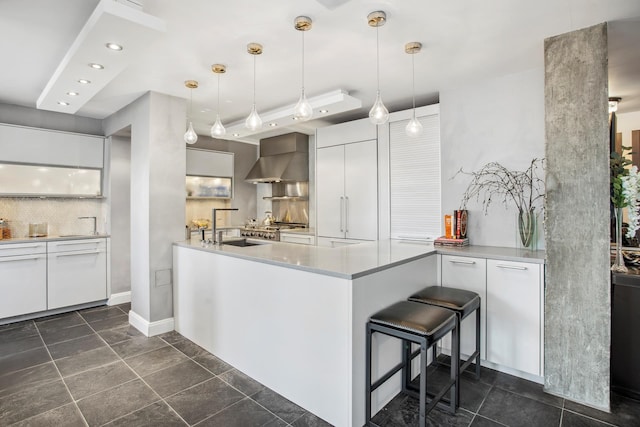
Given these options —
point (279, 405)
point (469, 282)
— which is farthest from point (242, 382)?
point (469, 282)

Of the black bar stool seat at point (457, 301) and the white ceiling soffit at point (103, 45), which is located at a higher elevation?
the white ceiling soffit at point (103, 45)

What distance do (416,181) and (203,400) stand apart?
2.93 metres

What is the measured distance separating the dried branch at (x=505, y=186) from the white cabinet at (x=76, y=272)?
4.53 m

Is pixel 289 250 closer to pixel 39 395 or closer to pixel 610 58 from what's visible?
pixel 39 395

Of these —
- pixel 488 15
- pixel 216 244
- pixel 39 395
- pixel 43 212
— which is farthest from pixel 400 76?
pixel 43 212

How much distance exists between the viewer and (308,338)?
2.16 meters

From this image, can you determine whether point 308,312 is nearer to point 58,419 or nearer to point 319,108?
point 58,419

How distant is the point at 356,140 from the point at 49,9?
10.2 feet

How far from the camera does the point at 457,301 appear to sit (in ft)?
7.71

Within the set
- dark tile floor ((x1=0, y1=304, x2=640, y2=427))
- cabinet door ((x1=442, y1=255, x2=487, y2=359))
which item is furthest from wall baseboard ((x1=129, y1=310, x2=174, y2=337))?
cabinet door ((x1=442, y1=255, x2=487, y2=359))

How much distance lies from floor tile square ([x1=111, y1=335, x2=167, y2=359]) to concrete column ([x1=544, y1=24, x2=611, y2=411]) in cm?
331

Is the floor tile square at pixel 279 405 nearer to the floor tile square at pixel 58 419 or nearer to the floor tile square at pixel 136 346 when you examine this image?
the floor tile square at pixel 58 419

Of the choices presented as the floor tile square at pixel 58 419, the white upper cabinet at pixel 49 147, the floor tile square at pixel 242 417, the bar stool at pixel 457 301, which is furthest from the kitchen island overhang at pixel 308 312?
the white upper cabinet at pixel 49 147

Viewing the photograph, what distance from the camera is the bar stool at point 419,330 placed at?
1.82 meters
